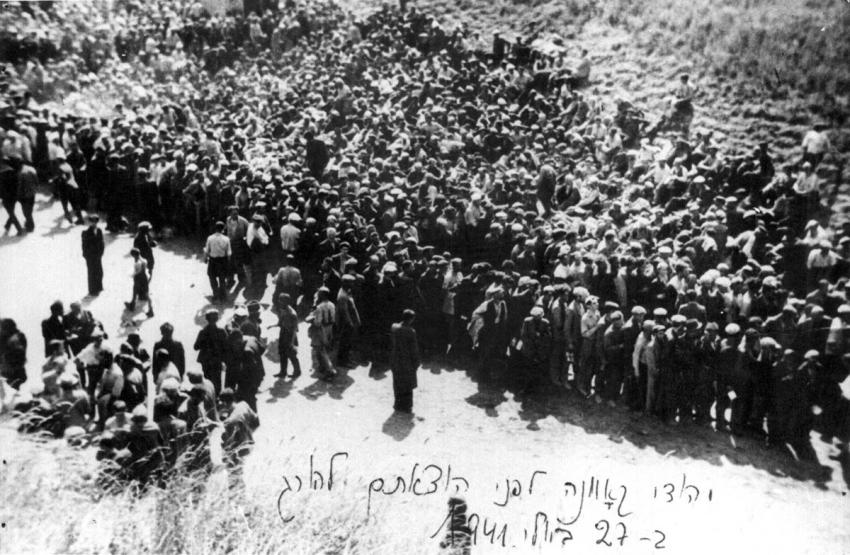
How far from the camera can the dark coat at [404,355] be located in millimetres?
11859

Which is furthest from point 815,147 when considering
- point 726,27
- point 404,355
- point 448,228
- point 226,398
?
point 226,398

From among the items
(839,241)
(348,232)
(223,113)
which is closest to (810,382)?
(839,241)

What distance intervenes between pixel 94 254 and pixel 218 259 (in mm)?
2123

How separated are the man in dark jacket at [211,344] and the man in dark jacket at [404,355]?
2.47 meters

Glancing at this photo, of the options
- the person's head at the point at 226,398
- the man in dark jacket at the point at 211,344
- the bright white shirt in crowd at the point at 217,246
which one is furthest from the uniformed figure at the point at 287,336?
the person's head at the point at 226,398

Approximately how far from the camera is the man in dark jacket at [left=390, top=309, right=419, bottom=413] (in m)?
11.9

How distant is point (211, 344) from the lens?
36.7 feet

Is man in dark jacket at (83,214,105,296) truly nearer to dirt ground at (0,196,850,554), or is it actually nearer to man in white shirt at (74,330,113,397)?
dirt ground at (0,196,850,554)

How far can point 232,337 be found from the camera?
11047 mm

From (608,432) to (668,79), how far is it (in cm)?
1321

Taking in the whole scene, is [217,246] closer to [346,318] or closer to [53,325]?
[346,318]

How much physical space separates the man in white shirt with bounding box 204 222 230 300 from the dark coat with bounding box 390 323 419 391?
4.19m

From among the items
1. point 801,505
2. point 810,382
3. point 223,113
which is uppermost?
point 223,113

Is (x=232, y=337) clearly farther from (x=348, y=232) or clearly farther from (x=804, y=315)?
(x=804, y=315)
